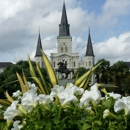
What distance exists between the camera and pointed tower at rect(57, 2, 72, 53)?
10662cm

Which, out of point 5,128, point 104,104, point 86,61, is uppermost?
point 86,61

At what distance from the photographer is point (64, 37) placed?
111 metres

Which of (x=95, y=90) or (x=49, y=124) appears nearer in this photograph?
(x=49, y=124)

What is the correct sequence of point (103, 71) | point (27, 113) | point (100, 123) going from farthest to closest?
point (103, 71), point (27, 113), point (100, 123)

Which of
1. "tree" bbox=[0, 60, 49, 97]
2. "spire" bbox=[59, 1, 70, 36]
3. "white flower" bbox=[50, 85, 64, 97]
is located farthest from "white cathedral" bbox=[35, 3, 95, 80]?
"white flower" bbox=[50, 85, 64, 97]

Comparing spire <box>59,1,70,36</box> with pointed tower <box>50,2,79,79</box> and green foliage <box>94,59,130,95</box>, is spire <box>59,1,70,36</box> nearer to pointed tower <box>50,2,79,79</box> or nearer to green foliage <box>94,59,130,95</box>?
pointed tower <box>50,2,79,79</box>

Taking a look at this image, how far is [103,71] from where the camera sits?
4994cm

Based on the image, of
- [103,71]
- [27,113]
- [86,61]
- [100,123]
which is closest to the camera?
[100,123]

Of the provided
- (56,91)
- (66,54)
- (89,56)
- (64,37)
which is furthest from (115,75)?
(66,54)

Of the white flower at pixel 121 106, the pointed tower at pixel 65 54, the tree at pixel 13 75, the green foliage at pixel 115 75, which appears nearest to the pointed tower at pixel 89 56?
the pointed tower at pixel 65 54

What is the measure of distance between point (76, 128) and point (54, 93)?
47cm

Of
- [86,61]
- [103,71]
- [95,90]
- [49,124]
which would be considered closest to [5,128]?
[49,124]

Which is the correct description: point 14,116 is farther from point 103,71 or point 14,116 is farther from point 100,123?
point 103,71

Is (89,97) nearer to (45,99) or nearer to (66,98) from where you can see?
(66,98)
